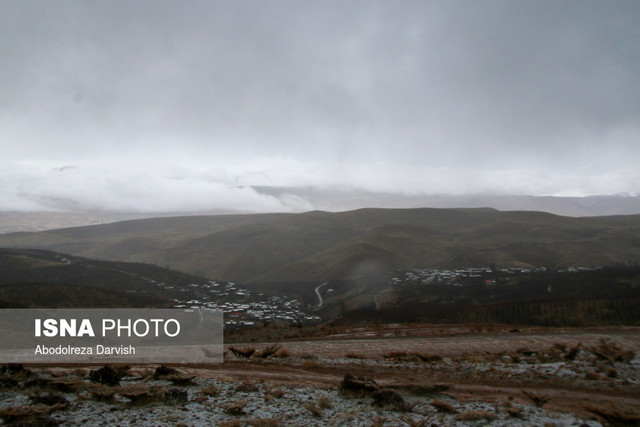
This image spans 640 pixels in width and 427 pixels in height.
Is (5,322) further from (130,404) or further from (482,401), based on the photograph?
(482,401)

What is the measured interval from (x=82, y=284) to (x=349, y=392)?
8842cm

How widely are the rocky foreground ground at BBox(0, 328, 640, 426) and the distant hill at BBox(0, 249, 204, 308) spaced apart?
39007 millimetres

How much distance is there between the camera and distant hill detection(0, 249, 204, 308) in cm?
6144

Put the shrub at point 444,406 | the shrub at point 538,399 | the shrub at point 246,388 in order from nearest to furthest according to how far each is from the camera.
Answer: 1. the shrub at point 444,406
2. the shrub at point 538,399
3. the shrub at point 246,388

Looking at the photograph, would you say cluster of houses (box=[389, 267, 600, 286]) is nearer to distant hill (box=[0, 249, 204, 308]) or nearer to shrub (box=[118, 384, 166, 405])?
distant hill (box=[0, 249, 204, 308])

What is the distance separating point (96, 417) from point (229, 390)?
3795mm

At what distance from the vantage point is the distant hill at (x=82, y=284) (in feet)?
202

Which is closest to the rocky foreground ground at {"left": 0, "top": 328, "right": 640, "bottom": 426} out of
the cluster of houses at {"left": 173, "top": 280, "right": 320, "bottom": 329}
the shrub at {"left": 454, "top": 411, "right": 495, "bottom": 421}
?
the shrub at {"left": 454, "top": 411, "right": 495, "bottom": 421}

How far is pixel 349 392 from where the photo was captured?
38.4ft

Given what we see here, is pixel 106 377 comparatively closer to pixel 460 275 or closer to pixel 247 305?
pixel 247 305

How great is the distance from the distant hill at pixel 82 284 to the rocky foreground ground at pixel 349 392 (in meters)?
39.0

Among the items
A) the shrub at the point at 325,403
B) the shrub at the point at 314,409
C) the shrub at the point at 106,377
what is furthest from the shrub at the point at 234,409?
the shrub at the point at 106,377

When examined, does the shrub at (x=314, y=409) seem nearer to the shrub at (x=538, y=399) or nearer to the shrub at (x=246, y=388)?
the shrub at (x=246, y=388)

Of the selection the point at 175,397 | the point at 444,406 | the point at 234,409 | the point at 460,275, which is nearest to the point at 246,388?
the point at 234,409
